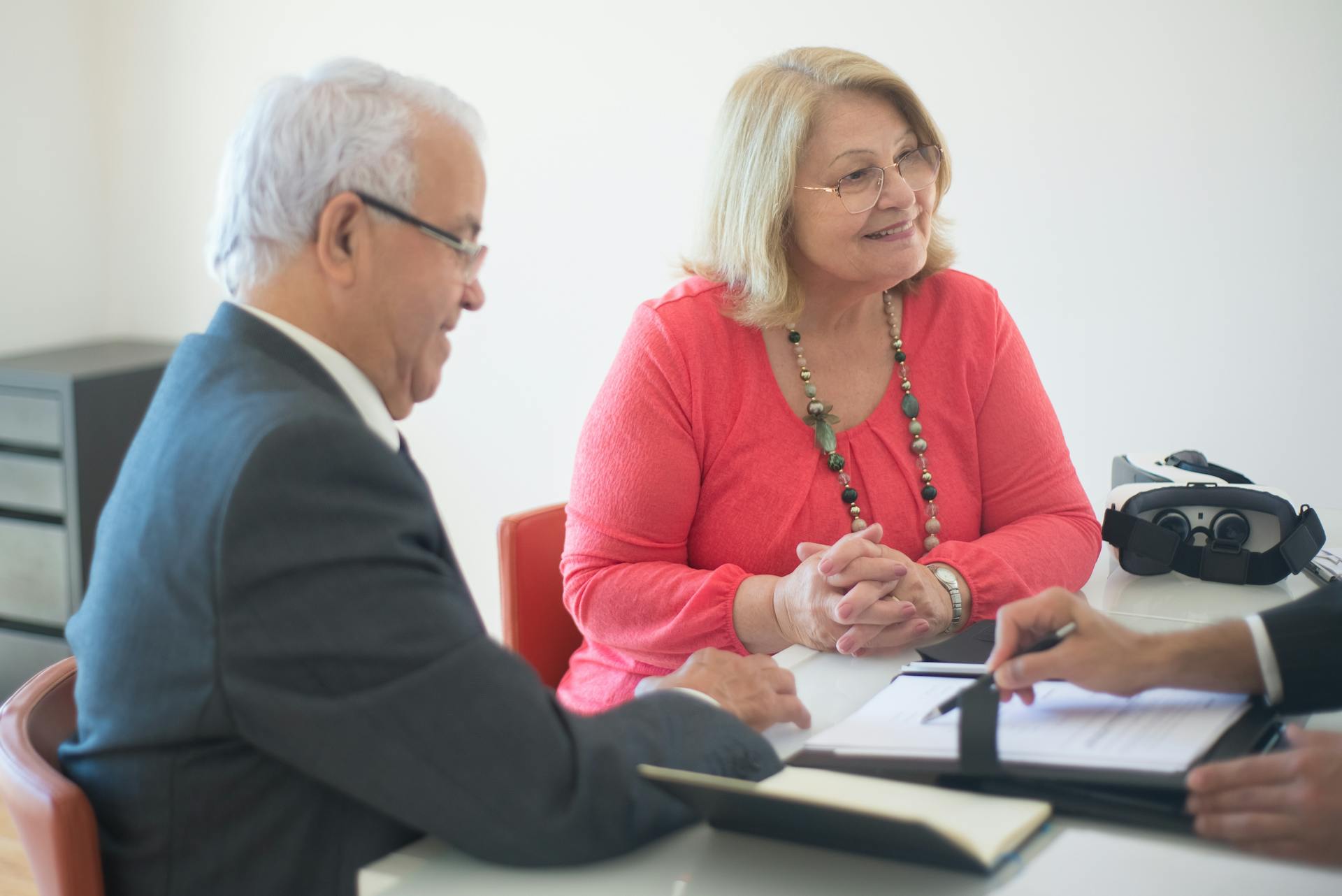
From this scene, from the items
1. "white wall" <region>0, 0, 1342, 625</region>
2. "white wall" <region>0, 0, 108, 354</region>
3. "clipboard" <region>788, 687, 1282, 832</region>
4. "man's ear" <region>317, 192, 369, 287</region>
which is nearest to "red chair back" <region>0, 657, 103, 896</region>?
"man's ear" <region>317, 192, 369, 287</region>

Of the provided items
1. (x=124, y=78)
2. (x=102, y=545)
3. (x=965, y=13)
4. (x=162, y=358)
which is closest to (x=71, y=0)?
(x=124, y=78)

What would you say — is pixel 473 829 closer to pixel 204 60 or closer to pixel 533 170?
pixel 533 170

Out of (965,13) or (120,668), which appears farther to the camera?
(965,13)

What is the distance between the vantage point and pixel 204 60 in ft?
11.7

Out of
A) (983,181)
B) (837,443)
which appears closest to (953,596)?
(837,443)

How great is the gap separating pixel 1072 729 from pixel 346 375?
0.69m

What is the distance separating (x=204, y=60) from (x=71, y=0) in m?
0.43

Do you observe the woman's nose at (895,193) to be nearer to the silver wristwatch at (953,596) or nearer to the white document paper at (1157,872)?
the silver wristwatch at (953,596)

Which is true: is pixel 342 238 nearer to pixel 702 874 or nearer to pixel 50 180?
pixel 702 874

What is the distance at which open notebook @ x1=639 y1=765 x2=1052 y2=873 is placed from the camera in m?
0.81

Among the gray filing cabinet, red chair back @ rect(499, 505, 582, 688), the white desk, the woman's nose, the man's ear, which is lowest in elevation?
the gray filing cabinet

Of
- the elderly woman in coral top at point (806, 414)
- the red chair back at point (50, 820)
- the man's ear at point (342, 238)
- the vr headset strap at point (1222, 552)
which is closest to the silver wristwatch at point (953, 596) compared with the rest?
the elderly woman in coral top at point (806, 414)

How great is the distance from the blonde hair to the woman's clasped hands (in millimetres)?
471

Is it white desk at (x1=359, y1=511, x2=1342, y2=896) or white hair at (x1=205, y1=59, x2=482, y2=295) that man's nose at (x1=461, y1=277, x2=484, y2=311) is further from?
white desk at (x1=359, y1=511, x2=1342, y2=896)
